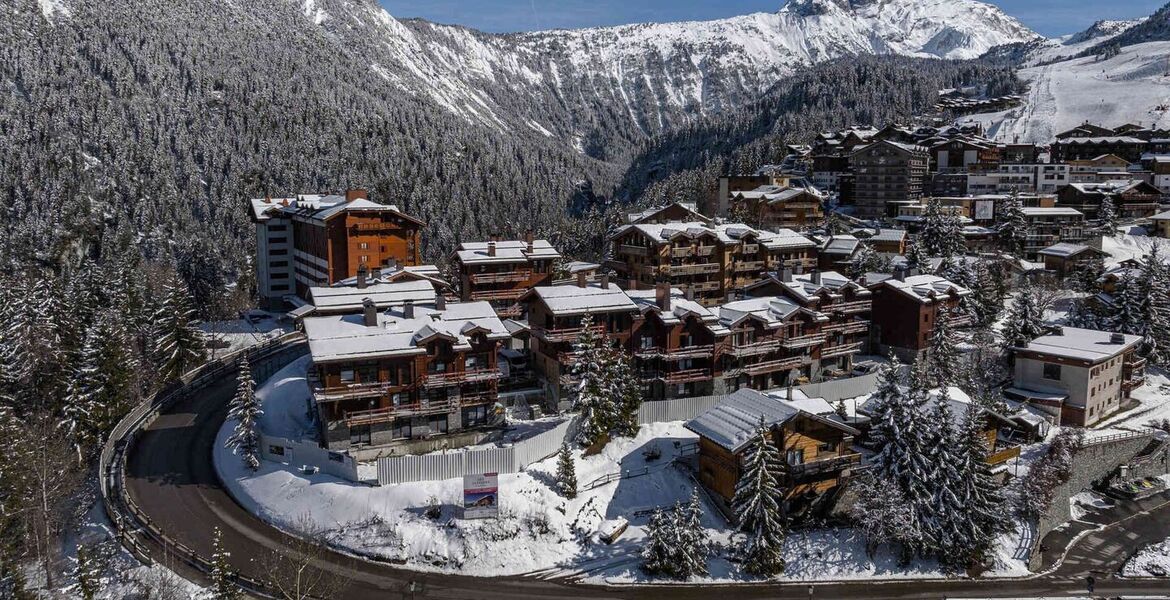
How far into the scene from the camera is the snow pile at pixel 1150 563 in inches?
1876

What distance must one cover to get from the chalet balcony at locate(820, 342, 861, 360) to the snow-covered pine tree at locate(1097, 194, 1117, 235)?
62.2 m

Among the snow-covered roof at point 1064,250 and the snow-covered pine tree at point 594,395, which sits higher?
the snow-covered roof at point 1064,250

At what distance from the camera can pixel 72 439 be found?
50688 millimetres

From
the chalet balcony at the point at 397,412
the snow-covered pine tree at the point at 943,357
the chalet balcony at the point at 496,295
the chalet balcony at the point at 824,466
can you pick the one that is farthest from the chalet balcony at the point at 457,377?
the snow-covered pine tree at the point at 943,357

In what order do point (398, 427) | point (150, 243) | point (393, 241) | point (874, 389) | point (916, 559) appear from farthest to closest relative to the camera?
point (150, 243), point (393, 241), point (874, 389), point (398, 427), point (916, 559)

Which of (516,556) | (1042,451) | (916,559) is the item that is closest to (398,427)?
(516,556)

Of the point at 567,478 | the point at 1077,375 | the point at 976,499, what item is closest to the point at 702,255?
the point at 1077,375

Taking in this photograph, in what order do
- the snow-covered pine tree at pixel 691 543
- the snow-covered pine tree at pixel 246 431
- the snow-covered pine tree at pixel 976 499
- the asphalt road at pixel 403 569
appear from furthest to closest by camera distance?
the snow-covered pine tree at pixel 246 431, the snow-covered pine tree at pixel 976 499, the snow-covered pine tree at pixel 691 543, the asphalt road at pixel 403 569

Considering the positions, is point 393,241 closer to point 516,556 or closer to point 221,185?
point 516,556

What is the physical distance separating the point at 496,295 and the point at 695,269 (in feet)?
71.2

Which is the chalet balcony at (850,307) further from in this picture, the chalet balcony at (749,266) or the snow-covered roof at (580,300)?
the chalet balcony at (749,266)

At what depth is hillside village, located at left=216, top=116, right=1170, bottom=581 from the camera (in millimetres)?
43312

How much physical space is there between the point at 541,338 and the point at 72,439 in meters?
30.5

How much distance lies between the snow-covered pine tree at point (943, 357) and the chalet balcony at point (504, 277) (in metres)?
36.8
